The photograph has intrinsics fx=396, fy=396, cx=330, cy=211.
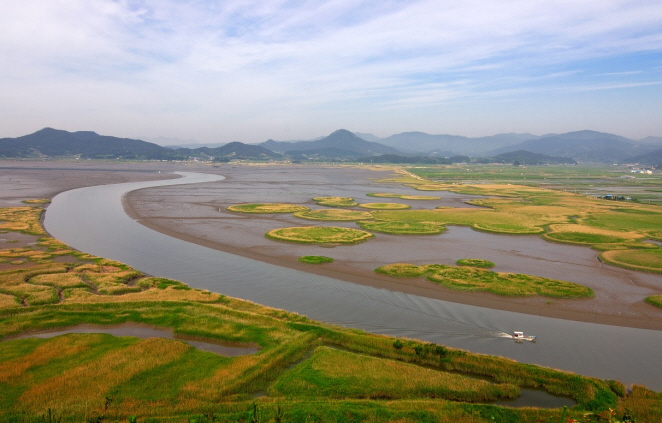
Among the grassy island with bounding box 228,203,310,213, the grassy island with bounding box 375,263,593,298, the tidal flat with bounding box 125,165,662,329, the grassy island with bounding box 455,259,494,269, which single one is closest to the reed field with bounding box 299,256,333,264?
the tidal flat with bounding box 125,165,662,329

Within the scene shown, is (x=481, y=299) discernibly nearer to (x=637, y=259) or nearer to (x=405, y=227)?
(x=637, y=259)

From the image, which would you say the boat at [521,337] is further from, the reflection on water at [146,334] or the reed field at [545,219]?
the reed field at [545,219]

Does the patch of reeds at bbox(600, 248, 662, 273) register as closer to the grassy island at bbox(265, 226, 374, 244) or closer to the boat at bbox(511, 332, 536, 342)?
the boat at bbox(511, 332, 536, 342)

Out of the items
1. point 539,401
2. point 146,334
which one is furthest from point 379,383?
point 146,334

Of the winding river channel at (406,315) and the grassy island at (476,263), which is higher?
the grassy island at (476,263)

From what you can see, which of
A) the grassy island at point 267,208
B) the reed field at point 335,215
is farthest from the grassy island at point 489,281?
the grassy island at point 267,208
